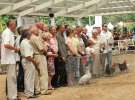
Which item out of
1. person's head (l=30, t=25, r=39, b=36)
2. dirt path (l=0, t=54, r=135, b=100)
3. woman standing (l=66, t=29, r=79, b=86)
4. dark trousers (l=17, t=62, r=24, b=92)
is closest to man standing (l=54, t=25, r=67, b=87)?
woman standing (l=66, t=29, r=79, b=86)

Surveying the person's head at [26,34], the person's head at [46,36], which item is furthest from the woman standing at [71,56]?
the person's head at [26,34]

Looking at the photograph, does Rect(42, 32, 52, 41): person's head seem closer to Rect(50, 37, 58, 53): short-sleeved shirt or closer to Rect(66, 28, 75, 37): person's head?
Rect(50, 37, 58, 53): short-sleeved shirt

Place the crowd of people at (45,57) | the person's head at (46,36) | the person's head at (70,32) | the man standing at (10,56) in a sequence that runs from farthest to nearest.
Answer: the person's head at (70,32) → the person's head at (46,36) → the crowd of people at (45,57) → the man standing at (10,56)

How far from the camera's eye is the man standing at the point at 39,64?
1070 centimetres

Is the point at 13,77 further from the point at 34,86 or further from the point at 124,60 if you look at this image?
the point at 124,60

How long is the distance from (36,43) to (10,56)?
0.98 metres

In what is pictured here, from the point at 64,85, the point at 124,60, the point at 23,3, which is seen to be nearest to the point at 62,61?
the point at 64,85

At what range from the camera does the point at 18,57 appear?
407 inches

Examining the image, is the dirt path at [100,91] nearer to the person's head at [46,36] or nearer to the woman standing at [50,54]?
the woman standing at [50,54]

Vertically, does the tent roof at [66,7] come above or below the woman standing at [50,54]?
above

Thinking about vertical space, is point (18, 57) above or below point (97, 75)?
above

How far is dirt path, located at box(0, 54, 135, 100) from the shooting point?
10336 millimetres

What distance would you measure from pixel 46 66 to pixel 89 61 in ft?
8.67

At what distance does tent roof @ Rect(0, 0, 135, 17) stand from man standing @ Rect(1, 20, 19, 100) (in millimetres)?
10780
